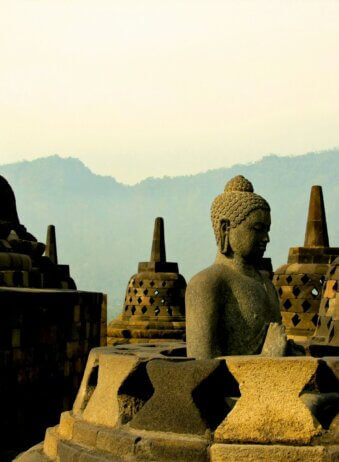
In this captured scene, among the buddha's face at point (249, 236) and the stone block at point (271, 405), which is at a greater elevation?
the buddha's face at point (249, 236)

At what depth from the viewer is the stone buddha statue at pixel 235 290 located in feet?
14.5

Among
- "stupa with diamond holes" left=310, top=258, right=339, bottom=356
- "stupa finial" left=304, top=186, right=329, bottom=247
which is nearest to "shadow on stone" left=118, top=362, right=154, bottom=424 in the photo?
"stupa with diamond holes" left=310, top=258, right=339, bottom=356

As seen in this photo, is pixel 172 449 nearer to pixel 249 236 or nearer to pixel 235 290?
pixel 235 290

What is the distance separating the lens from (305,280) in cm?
1205

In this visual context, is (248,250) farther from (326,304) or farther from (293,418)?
(326,304)

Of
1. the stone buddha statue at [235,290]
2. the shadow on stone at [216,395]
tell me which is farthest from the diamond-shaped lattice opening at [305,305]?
the shadow on stone at [216,395]

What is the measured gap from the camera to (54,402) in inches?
304

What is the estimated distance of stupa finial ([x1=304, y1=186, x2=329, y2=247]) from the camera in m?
12.8

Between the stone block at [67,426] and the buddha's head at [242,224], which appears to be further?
the buddha's head at [242,224]

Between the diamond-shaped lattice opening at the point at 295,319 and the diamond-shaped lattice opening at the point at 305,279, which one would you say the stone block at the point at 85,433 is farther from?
the diamond-shaped lattice opening at the point at 305,279

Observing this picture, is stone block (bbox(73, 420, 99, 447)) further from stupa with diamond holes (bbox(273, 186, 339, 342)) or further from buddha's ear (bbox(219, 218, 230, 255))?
stupa with diamond holes (bbox(273, 186, 339, 342))

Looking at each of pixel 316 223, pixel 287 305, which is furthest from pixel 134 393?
pixel 316 223

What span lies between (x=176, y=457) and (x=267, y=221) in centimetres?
139

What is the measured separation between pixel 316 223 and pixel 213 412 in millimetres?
9203
